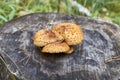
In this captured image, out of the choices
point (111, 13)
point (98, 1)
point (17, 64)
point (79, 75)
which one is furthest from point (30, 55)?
point (111, 13)

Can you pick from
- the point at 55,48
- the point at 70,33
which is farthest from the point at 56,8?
the point at 55,48

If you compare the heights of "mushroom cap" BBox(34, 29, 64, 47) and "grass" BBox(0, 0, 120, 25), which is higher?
"mushroom cap" BBox(34, 29, 64, 47)

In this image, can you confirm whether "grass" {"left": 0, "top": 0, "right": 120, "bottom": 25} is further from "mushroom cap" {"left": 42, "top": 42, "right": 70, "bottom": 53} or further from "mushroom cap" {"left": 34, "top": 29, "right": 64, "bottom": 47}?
"mushroom cap" {"left": 42, "top": 42, "right": 70, "bottom": 53}

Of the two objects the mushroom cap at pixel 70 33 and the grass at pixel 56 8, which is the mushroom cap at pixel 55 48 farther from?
the grass at pixel 56 8

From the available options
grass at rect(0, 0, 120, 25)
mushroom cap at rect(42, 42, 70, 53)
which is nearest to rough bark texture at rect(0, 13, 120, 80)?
mushroom cap at rect(42, 42, 70, 53)

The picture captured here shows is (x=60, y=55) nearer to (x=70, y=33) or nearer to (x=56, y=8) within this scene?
(x=70, y=33)

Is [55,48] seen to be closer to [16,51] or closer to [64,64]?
[64,64]

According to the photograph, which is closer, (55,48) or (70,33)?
(55,48)
